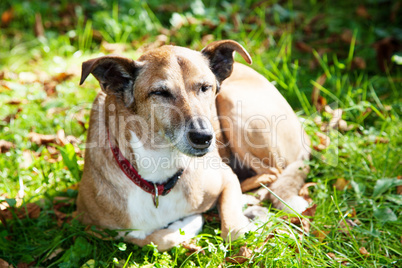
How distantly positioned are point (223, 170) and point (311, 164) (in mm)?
809

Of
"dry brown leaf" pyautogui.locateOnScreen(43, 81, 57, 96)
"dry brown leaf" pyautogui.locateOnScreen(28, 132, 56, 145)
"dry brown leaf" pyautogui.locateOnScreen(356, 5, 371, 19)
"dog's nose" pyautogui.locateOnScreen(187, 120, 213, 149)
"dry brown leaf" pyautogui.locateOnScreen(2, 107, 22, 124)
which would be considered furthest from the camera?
"dry brown leaf" pyautogui.locateOnScreen(356, 5, 371, 19)

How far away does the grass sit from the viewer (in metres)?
2.86

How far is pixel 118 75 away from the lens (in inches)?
109

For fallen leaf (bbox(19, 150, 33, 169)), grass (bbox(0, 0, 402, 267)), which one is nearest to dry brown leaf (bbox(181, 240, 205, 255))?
grass (bbox(0, 0, 402, 267))

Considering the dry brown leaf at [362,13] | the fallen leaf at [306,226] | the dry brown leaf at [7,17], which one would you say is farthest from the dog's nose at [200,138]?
the dry brown leaf at [7,17]

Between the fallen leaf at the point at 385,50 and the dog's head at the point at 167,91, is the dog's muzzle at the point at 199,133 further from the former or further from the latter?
the fallen leaf at the point at 385,50

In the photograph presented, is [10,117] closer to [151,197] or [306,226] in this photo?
[151,197]

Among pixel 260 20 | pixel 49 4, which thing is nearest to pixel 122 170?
pixel 260 20

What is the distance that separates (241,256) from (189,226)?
1.78 feet

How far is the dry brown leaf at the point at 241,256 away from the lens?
106 inches

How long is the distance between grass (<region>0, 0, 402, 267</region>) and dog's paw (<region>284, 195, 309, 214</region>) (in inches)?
4.9

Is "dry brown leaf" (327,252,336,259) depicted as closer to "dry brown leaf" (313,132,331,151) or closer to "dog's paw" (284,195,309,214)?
"dog's paw" (284,195,309,214)

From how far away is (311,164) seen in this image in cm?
353

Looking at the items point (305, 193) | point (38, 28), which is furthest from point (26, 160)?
point (38, 28)
